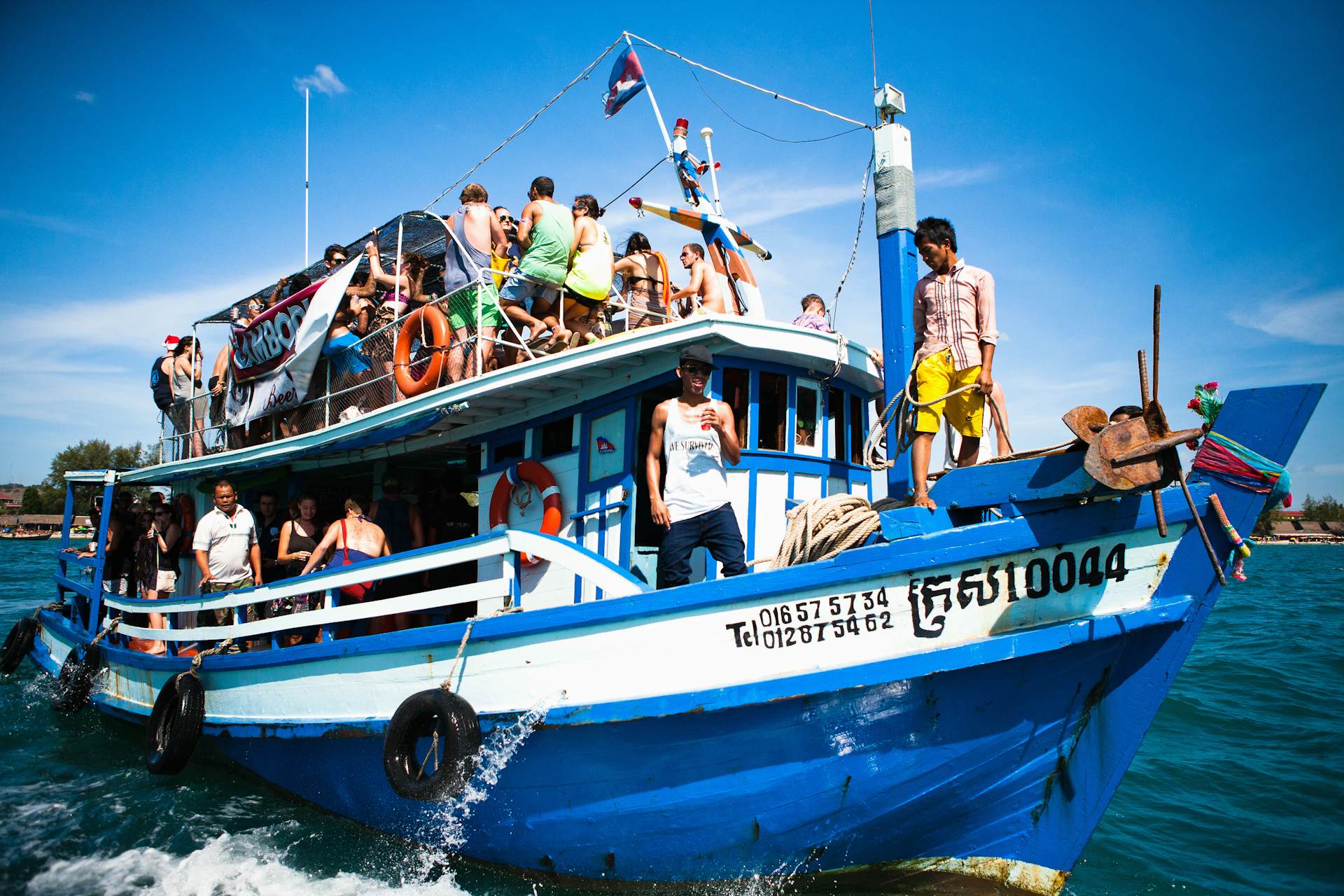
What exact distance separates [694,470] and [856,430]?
245 centimetres

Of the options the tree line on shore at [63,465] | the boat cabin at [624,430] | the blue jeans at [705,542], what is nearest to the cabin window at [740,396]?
the boat cabin at [624,430]

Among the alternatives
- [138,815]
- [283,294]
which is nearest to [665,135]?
[283,294]

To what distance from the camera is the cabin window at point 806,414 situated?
6.30 m

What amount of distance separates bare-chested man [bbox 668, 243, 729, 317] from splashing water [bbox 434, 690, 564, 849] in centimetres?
354

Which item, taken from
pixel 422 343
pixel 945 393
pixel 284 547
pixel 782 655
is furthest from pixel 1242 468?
pixel 284 547

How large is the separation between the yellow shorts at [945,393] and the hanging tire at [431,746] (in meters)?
3.24

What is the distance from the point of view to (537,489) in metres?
6.62

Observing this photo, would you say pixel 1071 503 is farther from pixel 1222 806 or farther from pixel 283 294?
pixel 283 294

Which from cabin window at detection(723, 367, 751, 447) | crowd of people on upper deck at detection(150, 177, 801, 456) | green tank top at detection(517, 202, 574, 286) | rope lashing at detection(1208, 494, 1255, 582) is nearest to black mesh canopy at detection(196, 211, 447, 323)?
crowd of people on upper deck at detection(150, 177, 801, 456)

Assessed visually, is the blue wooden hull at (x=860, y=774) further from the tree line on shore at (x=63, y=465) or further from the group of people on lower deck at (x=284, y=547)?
the tree line on shore at (x=63, y=465)

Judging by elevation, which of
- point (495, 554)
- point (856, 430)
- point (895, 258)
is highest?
point (895, 258)

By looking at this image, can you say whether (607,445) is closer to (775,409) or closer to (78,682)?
(775,409)

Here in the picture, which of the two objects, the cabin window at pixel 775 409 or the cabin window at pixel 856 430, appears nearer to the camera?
the cabin window at pixel 775 409

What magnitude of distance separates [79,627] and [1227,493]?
12131mm
